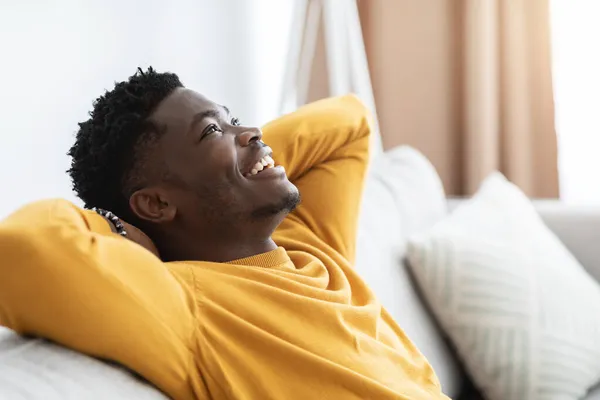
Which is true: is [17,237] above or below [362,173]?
above

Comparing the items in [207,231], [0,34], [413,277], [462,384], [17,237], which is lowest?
[462,384]

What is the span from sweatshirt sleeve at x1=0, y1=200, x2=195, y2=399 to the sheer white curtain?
2220 mm

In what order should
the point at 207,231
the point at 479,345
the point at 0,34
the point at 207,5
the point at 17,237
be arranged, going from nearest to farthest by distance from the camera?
the point at 17,237
the point at 207,231
the point at 0,34
the point at 479,345
the point at 207,5

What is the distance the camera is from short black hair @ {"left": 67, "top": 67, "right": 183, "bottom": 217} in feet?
3.68

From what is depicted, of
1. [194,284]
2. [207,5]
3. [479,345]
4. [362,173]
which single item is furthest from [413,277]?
[207,5]

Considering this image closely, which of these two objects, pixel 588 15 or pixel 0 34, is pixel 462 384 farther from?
pixel 588 15

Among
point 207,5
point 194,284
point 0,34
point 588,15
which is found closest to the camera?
point 194,284

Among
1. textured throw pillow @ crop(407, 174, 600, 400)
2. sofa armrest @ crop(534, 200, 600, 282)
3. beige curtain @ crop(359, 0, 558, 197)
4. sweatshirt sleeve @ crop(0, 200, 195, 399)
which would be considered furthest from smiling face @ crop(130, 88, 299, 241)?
beige curtain @ crop(359, 0, 558, 197)

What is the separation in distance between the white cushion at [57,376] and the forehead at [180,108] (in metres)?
0.37

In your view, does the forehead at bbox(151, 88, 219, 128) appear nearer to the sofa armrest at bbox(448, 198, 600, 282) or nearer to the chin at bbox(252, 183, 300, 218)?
the chin at bbox(252, 183, 300, 218)

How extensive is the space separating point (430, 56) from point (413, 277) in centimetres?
138

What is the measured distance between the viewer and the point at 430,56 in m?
2.98

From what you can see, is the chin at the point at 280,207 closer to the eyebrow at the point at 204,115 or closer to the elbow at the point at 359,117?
the eyebrow at the point at 204,115

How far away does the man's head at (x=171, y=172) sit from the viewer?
1.13 meters
